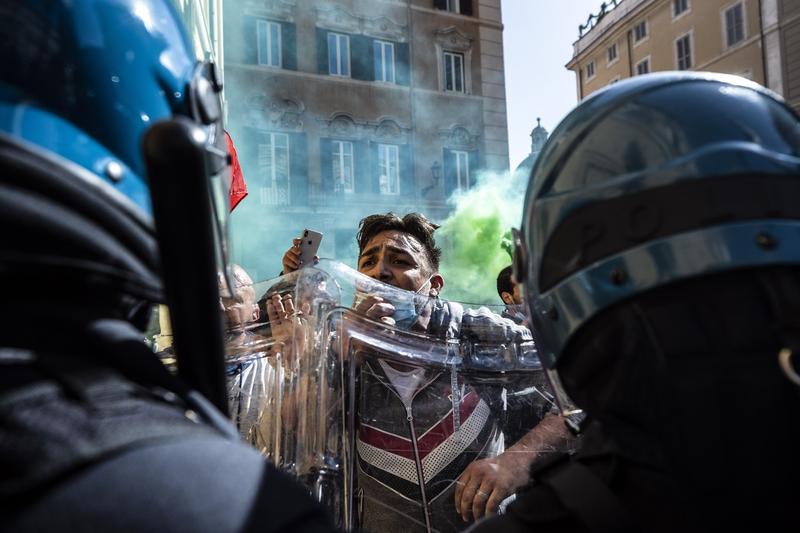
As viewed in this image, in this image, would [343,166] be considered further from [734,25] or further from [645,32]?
[645,32]

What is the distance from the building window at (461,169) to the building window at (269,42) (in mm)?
4762

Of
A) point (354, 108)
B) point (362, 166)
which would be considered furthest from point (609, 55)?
point (362, 166)

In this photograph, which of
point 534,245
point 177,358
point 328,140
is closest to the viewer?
point 177,358

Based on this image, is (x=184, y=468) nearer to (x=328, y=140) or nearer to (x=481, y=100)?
(x=328, y=140)

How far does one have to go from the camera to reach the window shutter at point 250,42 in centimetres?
1341

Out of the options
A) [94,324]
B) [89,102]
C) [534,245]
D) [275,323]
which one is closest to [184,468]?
[94,324]

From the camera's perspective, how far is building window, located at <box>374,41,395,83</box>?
14695mm

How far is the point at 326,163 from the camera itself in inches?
545

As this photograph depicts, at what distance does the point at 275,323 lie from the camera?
1.94 metres

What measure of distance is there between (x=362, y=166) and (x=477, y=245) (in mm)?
4478

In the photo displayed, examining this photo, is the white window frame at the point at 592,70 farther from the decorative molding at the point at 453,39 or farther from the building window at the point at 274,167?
A: the building window at the point at 274,167

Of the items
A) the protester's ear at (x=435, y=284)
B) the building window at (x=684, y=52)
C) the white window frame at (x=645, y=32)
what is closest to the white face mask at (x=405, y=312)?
the protester's ear at (x=435, y=284)

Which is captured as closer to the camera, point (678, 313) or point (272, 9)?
point (678, 313)

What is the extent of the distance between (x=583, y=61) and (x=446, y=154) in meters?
17.0
